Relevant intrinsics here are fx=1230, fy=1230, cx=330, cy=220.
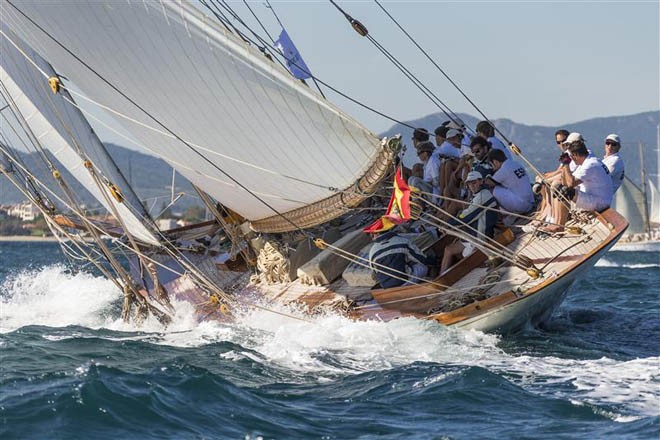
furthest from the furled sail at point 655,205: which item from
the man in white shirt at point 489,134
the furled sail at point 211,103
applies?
the furled sail at point 211,103

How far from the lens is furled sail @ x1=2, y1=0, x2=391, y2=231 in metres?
12.6

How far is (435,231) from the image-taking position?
1417cm

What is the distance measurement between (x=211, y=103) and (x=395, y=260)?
2.61 metres

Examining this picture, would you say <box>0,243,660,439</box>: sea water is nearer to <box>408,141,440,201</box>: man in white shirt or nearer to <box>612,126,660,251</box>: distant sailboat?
<box>408,141,440,201</box>: man in white shirt

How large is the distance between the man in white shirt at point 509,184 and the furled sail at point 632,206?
50.3m

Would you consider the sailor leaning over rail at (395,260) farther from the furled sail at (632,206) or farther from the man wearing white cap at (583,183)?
the furled sail at (632,206)

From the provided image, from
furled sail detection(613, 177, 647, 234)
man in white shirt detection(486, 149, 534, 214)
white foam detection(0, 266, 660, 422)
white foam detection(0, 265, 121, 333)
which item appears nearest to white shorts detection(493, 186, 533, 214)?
man in white shirt detection(486, 149, 534, 214)

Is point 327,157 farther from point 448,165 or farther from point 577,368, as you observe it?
point 577,368

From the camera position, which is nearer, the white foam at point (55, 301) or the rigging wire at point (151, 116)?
the rigging wire at point (151, 116)

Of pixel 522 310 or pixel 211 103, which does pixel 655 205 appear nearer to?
pixel 522 310

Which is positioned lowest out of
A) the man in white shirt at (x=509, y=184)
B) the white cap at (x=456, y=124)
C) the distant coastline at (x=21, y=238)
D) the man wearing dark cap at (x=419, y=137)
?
the distant coastline at (x=21, y=238)

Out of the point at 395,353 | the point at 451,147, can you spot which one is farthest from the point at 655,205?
the point at 395,353

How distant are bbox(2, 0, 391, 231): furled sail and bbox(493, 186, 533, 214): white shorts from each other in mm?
1772

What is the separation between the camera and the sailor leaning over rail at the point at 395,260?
43.4 feet
